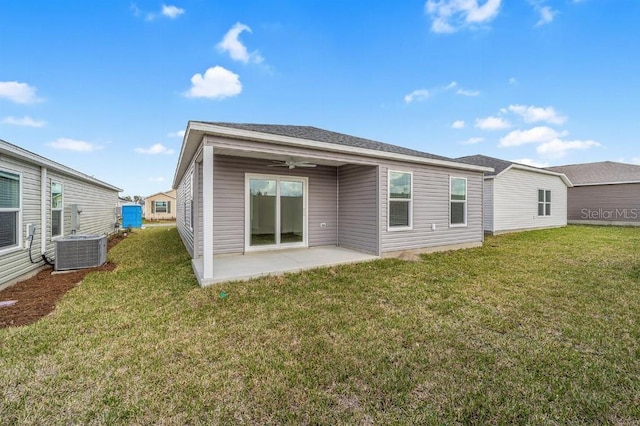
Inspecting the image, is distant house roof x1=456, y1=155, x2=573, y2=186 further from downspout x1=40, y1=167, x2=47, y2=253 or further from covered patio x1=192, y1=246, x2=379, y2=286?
downspout x1=40, y1=167, x2=47, y2=253

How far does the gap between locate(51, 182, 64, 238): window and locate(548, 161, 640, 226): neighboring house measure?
2611 centimetres

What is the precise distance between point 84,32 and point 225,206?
303 inches

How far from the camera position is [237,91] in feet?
46.6

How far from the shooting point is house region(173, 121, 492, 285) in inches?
261

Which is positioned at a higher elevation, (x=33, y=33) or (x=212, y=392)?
(x=33, y=33)

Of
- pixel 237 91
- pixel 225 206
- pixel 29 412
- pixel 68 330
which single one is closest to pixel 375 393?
pixel 29 412

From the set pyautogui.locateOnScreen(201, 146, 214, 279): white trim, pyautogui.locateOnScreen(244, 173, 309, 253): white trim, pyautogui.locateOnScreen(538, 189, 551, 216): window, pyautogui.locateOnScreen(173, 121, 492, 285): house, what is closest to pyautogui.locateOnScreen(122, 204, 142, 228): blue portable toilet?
pyautogui.locateOnScreen(173, 121, 492, 285): house

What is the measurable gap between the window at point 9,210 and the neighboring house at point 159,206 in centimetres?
2611

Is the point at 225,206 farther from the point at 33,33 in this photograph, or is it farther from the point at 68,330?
the point at 33,33

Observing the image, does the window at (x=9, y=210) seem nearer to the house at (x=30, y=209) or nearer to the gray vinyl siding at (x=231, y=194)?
the house at (x=30, y=209)

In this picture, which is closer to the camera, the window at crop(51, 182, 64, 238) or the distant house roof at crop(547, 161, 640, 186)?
the window at crop(51, 182, 64, 238)

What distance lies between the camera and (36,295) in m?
4.33

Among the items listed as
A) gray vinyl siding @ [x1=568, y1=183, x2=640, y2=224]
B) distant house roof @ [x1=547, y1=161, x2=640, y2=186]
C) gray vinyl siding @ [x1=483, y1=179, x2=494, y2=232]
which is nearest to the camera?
gray vinyl siding @ [x1=483, y1=179, x2=494, y2=232]

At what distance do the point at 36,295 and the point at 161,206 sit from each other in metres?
28.2
